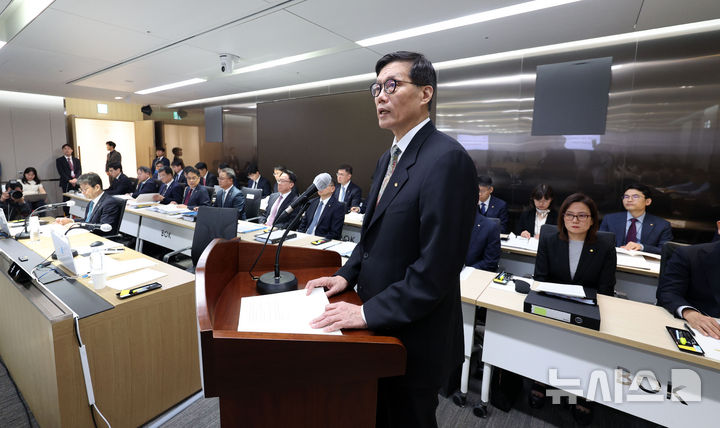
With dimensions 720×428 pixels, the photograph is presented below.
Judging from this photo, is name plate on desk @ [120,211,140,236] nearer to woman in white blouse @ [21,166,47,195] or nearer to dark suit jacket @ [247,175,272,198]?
dark suit jacket @ [247,175,272,198]

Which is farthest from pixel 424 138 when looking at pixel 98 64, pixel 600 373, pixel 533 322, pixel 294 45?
pixel 98 64

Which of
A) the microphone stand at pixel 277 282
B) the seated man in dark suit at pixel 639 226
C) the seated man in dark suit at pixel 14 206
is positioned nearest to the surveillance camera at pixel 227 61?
the seated man in dark suit at pixel 14 206

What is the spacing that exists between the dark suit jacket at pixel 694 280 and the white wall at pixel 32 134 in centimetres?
1226

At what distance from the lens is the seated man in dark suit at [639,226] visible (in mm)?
3506

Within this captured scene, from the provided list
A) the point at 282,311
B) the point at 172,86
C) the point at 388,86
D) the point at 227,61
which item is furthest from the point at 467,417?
the point at 172,86

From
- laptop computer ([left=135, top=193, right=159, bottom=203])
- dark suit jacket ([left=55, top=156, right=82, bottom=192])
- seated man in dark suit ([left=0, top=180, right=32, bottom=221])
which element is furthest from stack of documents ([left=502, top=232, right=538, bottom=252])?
dark suit jacket ([left=55, top=156, right=82, bottom=192])

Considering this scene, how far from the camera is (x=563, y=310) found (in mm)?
1725

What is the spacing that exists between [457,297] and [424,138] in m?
0.46

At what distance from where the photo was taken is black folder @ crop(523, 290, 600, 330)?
5.40 ft

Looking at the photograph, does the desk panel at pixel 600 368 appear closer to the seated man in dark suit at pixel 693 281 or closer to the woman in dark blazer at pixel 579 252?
the seated man in dark suit at pixel 693 281

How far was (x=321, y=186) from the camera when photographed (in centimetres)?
110

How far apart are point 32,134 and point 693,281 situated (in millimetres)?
12601

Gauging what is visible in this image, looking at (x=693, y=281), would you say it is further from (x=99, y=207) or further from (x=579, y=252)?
(x=99, y=207)

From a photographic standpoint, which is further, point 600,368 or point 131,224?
point 131,224
